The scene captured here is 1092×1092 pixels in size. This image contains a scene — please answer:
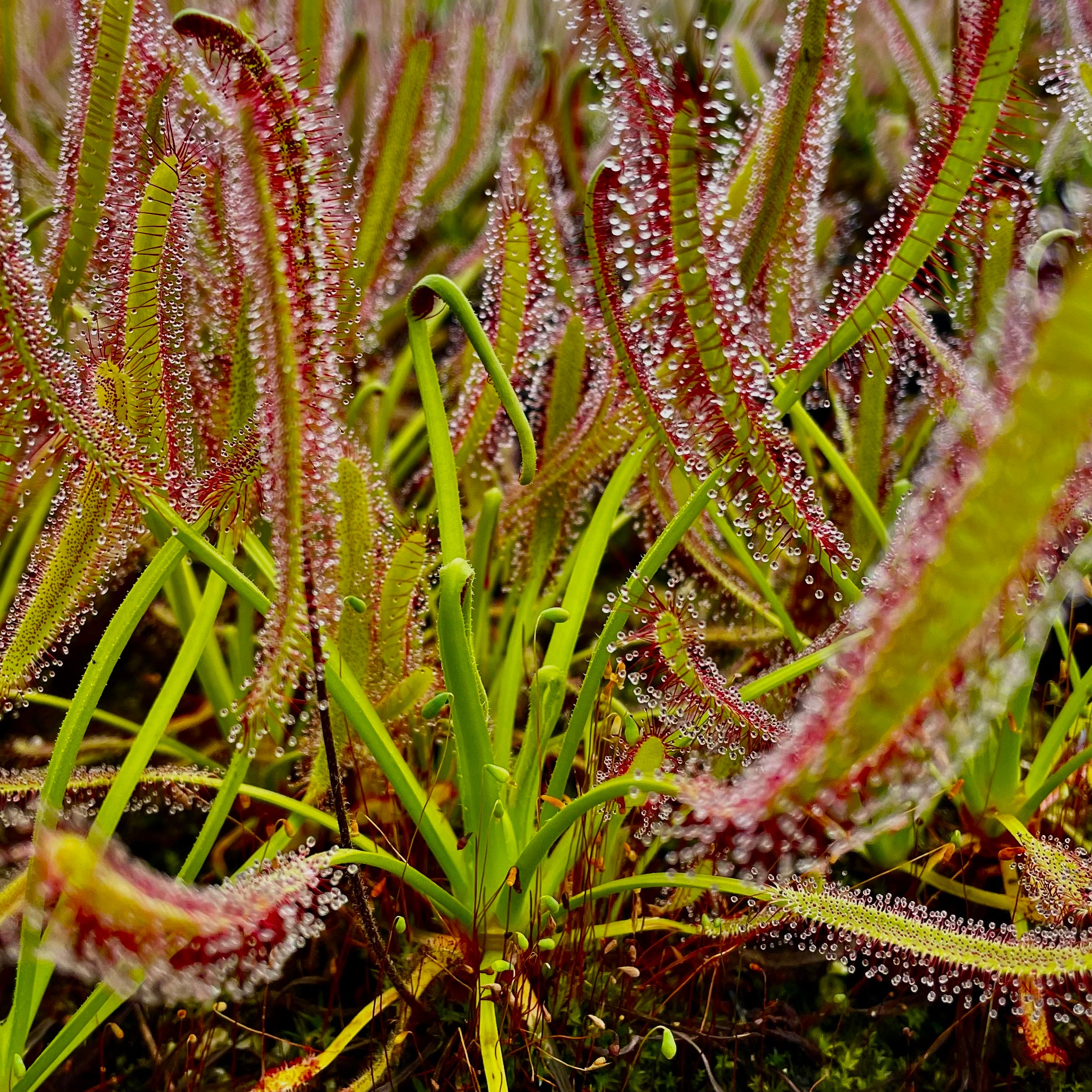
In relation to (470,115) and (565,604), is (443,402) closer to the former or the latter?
(565,604)

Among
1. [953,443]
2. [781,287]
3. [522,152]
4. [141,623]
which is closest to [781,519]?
[953,443]

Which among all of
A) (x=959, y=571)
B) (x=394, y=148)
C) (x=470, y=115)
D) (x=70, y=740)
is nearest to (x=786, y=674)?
(x=959, y=571)

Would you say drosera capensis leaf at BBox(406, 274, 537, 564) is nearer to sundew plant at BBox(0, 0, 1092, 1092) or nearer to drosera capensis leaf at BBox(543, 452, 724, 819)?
sundew plant at BBox(0, 0, 1092, 1092)

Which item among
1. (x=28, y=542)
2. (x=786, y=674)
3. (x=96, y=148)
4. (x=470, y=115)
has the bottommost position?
(x=28, y=542)

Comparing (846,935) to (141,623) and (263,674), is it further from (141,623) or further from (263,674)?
(141,623)

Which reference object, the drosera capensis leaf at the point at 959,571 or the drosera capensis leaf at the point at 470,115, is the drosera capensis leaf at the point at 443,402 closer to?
the drosera capensis leaf at the point at 959,571

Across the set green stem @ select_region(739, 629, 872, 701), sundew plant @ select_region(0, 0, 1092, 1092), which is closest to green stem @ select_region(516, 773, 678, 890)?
sundew plant @ select_region(0, 0, 1092, 1092)

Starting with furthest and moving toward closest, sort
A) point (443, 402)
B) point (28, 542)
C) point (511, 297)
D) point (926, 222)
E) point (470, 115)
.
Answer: point (470, 115) → point (28, 542) → point (511, 297) → point (443, 402) → point (926, 222)

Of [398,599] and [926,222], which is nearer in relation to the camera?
[926,222]

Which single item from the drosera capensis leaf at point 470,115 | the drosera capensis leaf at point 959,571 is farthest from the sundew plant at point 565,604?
the drosera capensis leaf at point 470,115
